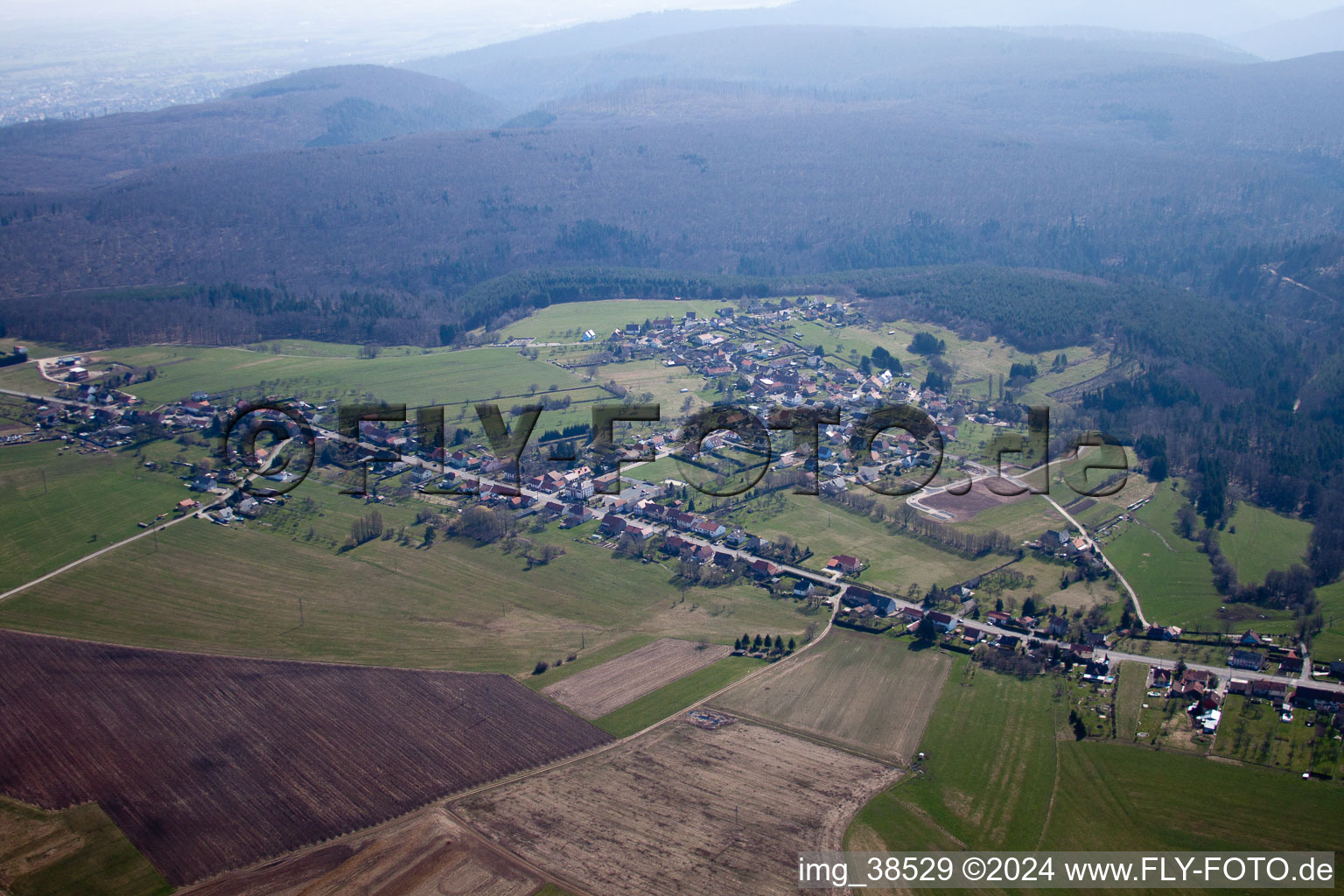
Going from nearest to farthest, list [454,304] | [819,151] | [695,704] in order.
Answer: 1. [695,704]
2. [454,304]
3. [819,151]

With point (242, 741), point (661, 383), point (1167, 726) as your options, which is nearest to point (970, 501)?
point (1167, 726)

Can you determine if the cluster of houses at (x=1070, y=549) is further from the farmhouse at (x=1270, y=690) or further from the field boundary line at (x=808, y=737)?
the field boundary line at (x=808, y=737)

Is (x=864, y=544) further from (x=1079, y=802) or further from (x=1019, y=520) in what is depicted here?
(x=1079, y=802)

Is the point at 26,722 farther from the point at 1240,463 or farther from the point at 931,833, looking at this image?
the point at 1240,463

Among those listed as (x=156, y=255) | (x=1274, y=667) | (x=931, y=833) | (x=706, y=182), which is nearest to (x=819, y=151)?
(x=706, y=182)

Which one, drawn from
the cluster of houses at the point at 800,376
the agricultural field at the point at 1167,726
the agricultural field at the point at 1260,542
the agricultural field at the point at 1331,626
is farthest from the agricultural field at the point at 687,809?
the agricultural field at the point at 1260,542
